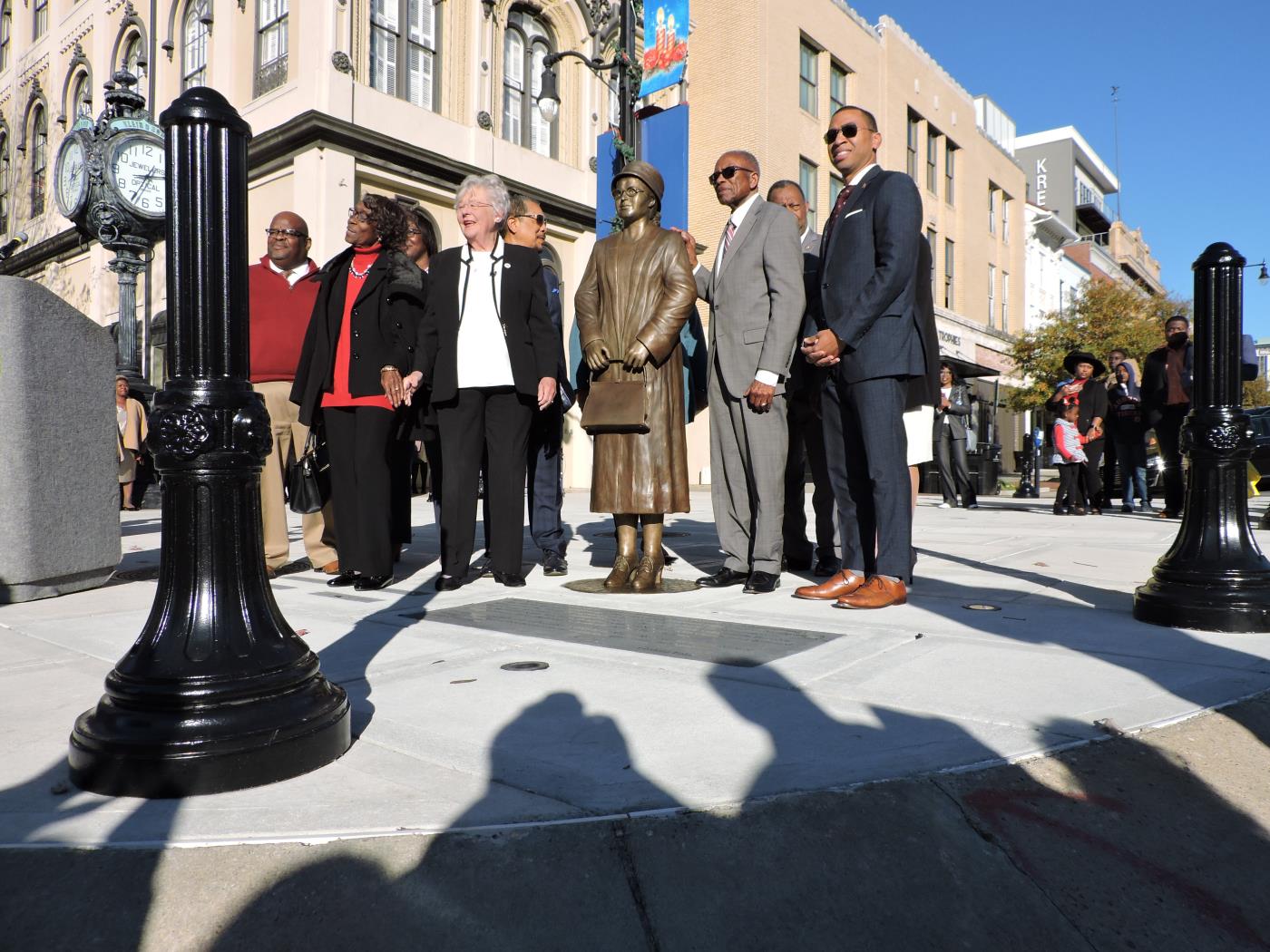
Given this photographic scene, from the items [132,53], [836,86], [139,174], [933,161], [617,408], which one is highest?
[836,86]

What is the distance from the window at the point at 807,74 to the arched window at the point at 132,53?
51.6 feet

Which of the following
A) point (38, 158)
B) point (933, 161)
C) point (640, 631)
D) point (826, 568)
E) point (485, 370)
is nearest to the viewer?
point (640, 631)

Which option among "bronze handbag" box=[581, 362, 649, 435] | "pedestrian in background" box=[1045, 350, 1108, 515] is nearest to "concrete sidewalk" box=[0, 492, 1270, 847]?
"bronze handbag" box=[581, 362, 649, 435]

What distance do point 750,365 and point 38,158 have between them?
2729 centimetres

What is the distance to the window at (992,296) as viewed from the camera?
38219 millimetres

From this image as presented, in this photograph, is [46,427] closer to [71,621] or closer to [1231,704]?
[71,621]

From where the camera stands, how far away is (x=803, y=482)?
5.63 metres

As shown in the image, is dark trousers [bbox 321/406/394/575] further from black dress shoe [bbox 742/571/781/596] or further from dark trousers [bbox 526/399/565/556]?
black dress shoe [bbox 742/571/781/596]

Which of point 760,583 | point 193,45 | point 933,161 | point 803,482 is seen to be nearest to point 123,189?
point 193,45

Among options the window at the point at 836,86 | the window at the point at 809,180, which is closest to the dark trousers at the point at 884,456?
the window at the point at 809,180

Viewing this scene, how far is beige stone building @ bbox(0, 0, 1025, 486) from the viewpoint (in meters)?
15.4

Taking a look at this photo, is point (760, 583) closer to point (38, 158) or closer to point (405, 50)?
point (405, 50)

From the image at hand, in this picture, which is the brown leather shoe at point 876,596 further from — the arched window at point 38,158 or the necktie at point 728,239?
the arched window at point 38,158

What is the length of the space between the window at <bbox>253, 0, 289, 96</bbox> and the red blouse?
490 inches
